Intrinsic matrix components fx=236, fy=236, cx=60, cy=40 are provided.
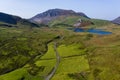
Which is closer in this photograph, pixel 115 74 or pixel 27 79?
pixel 115 74

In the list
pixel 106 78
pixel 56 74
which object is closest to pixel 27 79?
pixel 56 74

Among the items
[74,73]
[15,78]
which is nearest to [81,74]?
[74,73]

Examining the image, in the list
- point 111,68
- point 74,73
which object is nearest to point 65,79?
point 74,73

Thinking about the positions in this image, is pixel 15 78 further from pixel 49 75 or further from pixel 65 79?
pixel 65 79

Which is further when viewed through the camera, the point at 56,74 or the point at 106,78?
the point at 56,74

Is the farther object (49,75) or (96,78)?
(49,75)

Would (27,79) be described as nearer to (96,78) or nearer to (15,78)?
(15,78)

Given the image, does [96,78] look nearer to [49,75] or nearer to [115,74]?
[115,74]
